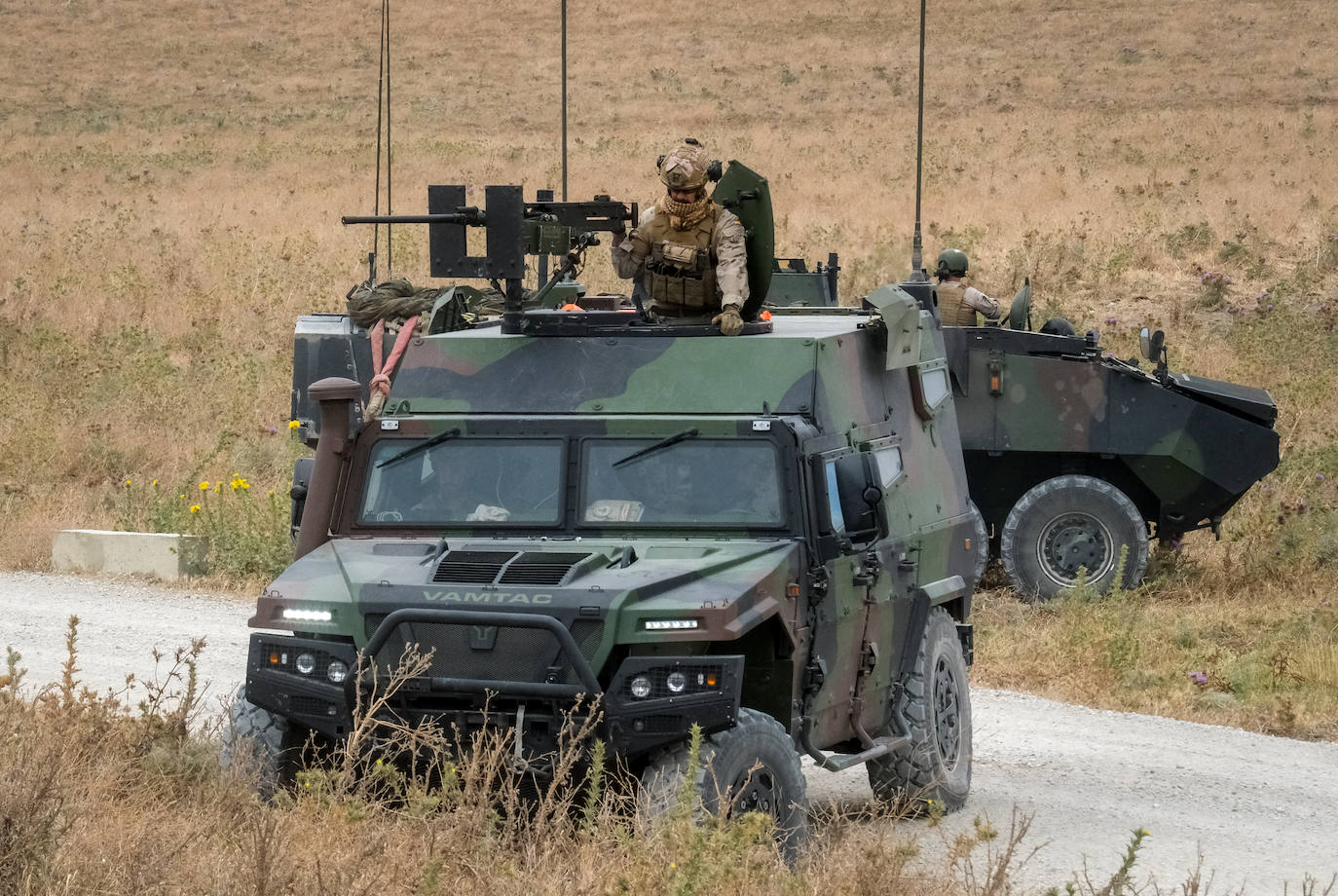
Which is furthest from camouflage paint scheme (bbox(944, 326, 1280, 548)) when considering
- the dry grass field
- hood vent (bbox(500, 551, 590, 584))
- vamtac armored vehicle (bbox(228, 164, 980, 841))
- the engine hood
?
hood vent (bbox(500, 551, 590, 584))

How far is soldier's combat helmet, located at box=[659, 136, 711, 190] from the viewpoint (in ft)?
26.3

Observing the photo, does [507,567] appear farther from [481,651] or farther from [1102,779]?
[1102,779]

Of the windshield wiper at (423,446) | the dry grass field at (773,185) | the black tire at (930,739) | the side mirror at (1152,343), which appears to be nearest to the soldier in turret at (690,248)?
the windshield wiper at (423,446)

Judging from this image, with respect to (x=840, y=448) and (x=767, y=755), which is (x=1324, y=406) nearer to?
(x=840, y=448)

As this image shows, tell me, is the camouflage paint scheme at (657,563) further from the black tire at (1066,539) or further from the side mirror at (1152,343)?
the black tire at (1066,539)

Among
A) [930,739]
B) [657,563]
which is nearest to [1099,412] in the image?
[930,739]

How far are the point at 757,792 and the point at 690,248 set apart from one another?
8.78 feet

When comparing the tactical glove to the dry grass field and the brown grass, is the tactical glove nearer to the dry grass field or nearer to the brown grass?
the brown grass

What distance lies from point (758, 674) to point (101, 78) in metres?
41.9

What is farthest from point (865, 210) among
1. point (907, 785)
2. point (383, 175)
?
point (907, 785)

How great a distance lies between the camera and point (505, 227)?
8.04m

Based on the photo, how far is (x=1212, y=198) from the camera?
25.4 meters

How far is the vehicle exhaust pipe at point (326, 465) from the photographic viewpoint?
7.10m

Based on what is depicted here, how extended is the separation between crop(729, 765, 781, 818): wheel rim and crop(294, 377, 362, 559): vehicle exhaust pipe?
6.60ft
